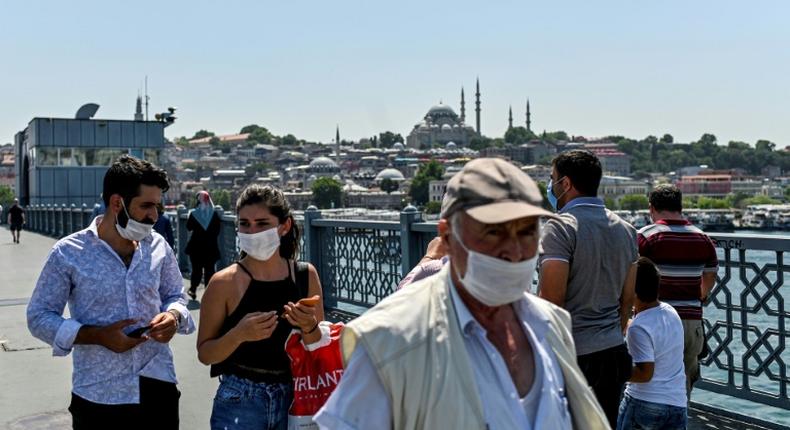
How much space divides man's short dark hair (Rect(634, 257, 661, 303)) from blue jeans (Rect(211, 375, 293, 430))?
1692 mm

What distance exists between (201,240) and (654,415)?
775cm

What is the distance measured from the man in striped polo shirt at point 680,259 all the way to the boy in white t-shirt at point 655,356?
34cm

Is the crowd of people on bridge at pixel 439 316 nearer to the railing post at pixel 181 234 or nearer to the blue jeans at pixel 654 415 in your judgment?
the blue jeans at pixel 654 415

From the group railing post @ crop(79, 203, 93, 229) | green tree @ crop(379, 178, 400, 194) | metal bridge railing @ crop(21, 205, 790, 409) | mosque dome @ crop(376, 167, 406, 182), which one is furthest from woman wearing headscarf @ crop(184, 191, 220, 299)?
mosque dome @ crop(376, 167, 406, 182)

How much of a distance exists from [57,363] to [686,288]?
5033 mm

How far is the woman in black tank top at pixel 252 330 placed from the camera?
3.24m

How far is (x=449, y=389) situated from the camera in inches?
73.9

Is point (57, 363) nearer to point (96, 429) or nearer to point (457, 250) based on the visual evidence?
point (96, 429)

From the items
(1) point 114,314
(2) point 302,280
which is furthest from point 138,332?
(2) point 302,280

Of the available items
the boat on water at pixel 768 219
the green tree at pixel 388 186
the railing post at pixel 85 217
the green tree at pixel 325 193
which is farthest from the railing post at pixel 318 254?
the green tree at pixel 388 186

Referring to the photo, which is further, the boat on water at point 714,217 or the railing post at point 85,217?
the boat on water at point 714,217

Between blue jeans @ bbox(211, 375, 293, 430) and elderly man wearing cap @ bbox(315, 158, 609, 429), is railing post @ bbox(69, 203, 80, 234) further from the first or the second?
elderly man wearing cap @ bbox(315, 158, 609, 429)

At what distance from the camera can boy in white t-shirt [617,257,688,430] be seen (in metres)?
4.14

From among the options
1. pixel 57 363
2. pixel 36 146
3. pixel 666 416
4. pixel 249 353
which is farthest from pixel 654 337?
pixel 36 146
